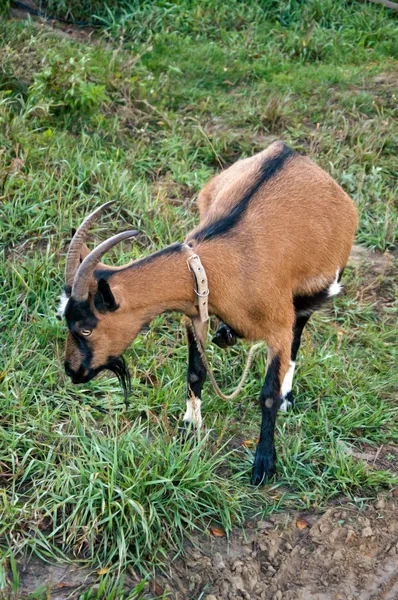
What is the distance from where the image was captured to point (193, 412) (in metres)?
4.92

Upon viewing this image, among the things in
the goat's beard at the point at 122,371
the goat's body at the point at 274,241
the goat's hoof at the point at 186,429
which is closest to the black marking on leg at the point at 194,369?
the goat's hoof at the point at 186,429

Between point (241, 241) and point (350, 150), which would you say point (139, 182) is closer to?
point (350, 150)

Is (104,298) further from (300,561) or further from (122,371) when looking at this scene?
(300,561)

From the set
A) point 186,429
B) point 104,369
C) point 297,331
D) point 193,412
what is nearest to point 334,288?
point 297,331

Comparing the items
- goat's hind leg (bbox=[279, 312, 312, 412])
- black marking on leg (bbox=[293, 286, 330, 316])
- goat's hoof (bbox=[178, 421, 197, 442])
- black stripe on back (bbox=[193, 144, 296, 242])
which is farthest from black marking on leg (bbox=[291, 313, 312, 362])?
black stripe on back (bbox=[193, 144, 296, 242])

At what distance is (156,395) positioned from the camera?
16.6 feet

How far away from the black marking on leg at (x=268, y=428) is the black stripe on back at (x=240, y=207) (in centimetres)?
78

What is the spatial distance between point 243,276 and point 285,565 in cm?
147

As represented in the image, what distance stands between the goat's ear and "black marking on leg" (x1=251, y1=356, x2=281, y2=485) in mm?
1068

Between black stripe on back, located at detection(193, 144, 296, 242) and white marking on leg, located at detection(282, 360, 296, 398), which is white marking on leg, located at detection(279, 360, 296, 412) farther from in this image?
black stripe on back, located at detection(193, 144, 296, 242)

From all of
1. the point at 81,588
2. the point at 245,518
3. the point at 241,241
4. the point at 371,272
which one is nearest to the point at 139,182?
the point at 371,272

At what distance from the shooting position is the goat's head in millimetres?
3865

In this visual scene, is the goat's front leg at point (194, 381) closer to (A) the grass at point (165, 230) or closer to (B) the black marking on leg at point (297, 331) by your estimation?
(A) the grass at point (165, 230)

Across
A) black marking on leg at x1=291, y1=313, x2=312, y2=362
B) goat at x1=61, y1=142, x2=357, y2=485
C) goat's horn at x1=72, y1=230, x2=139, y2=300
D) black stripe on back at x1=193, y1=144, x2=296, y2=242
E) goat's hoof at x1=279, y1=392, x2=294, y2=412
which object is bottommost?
goat's hoof at x1=279, y1=392, x2=294, y2=412
